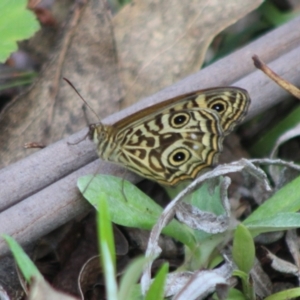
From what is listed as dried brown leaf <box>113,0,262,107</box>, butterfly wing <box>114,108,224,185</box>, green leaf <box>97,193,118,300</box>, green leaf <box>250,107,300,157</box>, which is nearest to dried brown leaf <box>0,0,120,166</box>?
dried brown leaf <box>113,0,262,107</box>

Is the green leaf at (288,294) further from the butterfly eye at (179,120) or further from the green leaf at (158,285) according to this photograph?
the butterfly eye at (179,120)

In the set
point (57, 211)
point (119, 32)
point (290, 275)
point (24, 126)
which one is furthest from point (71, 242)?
point (119, 32)

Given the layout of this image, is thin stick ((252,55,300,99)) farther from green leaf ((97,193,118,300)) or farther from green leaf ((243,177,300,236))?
green leaf ((97,193,118,300))

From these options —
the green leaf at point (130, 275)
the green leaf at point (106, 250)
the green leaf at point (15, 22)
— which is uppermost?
the green leaf at point (15, 22)

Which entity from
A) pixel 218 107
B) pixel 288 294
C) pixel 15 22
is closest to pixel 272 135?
pixel 218 107

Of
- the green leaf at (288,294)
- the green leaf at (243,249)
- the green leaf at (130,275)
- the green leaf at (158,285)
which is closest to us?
the green leaf at (130,275)

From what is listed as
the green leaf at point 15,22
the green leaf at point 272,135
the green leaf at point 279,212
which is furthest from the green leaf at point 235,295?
the green leaf at point 15,22

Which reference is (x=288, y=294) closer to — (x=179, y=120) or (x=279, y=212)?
(x=279, y=212)
